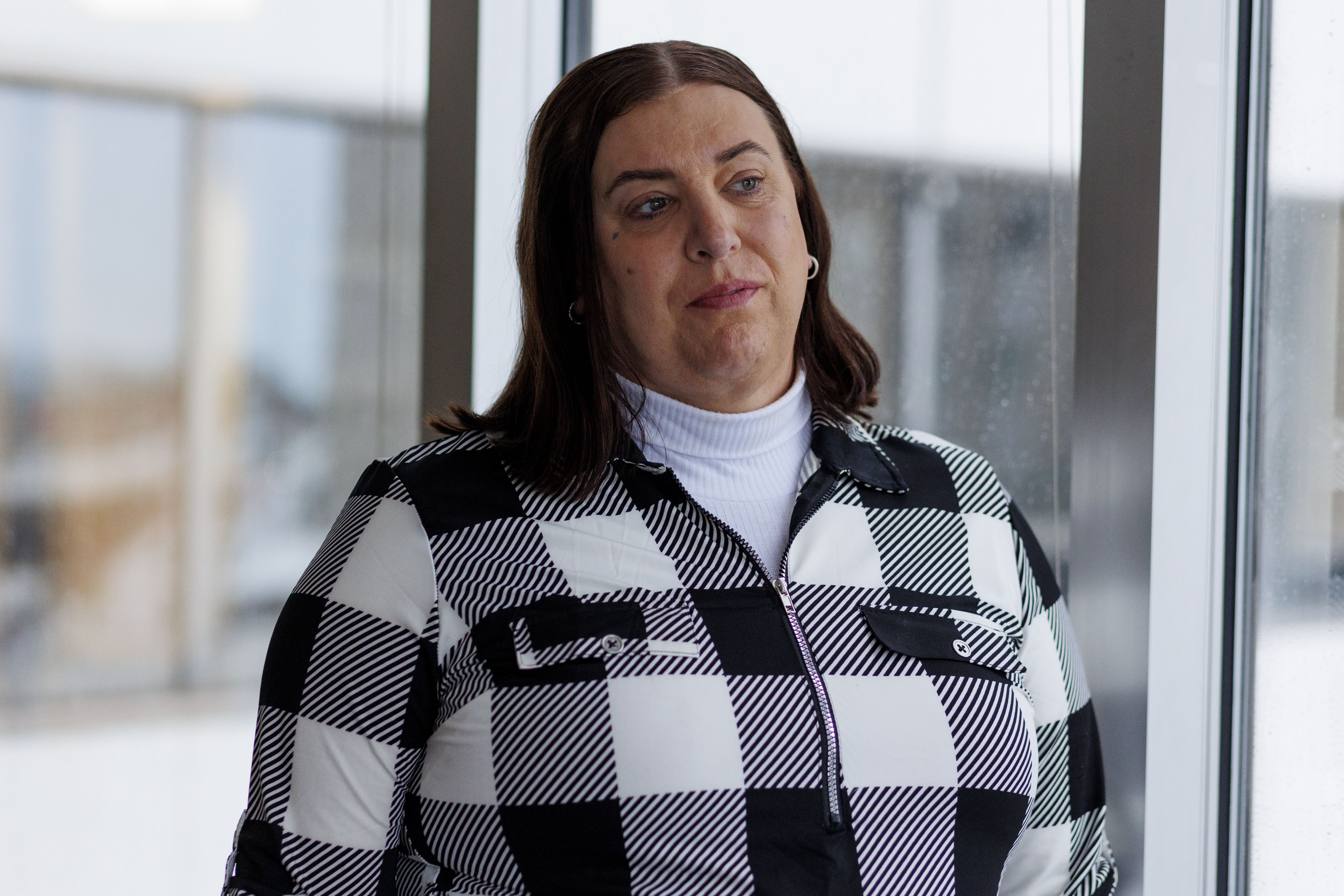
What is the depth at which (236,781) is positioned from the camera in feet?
7.21

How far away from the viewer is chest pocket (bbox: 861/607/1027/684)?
116cm

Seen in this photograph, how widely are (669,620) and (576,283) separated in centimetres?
39

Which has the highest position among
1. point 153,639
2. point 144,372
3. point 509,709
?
point 144,372

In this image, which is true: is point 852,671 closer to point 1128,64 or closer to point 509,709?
point 509,709

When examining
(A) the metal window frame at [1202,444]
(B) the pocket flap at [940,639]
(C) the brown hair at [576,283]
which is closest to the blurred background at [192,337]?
(C) the brown hair at [576,283]

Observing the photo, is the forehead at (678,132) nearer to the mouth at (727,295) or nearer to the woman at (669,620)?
the woman at (669,620)

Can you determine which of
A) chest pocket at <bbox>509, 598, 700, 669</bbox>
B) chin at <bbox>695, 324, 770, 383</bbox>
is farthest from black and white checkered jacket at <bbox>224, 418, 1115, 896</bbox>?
chin at <bbox>695, 324, 770, 383</bbox>

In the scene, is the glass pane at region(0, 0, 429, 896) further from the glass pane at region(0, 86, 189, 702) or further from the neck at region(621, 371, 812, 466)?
the neck at region(621, 371, 812, 466)

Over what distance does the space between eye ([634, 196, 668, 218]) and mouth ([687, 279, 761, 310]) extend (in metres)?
0.10

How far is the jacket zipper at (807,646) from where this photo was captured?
1.09 metres

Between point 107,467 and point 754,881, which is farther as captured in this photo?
point 107,467

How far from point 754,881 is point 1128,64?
81cm

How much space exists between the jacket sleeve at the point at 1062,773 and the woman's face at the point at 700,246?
369mm

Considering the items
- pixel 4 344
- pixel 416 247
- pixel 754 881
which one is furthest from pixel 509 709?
pixel 4 344
